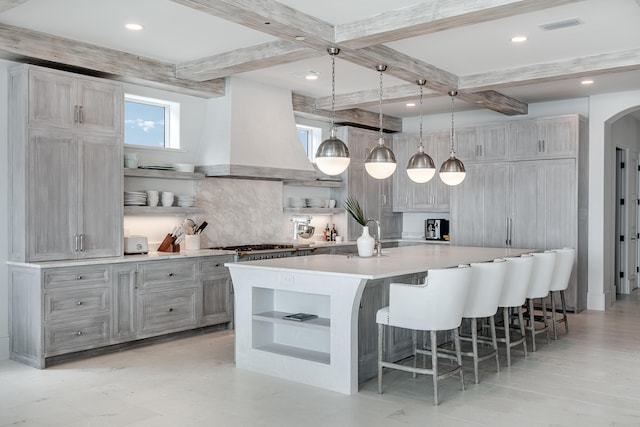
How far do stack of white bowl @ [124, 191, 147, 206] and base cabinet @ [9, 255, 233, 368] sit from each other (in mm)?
680

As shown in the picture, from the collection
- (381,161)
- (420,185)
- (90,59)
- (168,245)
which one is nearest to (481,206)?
(420,185)

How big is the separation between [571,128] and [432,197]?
2.21 m

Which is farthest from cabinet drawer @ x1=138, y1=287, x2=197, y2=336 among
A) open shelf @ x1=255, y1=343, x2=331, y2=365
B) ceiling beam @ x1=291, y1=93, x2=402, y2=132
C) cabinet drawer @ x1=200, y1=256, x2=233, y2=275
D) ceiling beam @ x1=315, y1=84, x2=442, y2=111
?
ceiling beam @ x1=315, y1=84, x2=442, y2=111

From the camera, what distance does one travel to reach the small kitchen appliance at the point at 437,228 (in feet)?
29.4

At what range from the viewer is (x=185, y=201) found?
6.44m

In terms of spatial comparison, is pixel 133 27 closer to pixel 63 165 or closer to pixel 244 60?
pixel 244 60

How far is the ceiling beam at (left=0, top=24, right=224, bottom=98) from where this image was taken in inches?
189

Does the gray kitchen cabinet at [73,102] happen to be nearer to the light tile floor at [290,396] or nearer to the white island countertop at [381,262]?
the white island countertop at [381,262]

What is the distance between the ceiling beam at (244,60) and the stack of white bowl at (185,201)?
1262 millimetres

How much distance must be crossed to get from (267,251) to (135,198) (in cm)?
153

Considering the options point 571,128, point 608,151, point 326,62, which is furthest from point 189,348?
point 608,151

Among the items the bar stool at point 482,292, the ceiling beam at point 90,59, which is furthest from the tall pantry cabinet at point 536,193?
the ceiling beam at point 90,59

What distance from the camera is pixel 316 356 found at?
178 inches

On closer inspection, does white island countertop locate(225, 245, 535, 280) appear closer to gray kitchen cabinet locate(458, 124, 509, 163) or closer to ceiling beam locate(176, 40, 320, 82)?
ceiling beam locate(176, 40, 320, 82)
